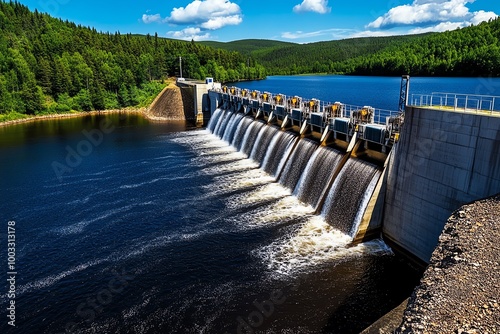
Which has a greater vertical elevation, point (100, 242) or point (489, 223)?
point (489, 223)

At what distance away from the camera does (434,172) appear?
62.7ft

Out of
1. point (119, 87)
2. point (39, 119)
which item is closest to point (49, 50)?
point (119, 87)

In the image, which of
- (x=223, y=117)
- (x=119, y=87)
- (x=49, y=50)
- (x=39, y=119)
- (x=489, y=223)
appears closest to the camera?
(x=489, y=223)

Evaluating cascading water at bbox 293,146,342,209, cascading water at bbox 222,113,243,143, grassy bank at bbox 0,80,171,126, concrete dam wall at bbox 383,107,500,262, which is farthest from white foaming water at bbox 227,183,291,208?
grassy bank at bbox 0,80,171,126

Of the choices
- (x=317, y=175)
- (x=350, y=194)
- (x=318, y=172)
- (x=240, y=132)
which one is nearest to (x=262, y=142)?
(x=240, y=132)

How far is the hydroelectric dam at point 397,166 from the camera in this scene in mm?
17281

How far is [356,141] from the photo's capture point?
2692 cm

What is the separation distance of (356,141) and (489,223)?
Answer: 13.3 meters

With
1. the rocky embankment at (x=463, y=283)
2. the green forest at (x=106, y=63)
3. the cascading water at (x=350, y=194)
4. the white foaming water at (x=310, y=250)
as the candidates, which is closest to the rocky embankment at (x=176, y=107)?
the green forest at (x=106, y=63)

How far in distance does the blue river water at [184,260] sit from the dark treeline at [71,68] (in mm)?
58949

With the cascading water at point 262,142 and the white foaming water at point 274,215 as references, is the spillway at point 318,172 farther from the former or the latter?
the white foaming water at point 274,215

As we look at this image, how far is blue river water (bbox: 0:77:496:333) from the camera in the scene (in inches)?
689

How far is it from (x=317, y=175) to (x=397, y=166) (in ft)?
26.3

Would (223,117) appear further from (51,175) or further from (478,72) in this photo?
(478,72)
